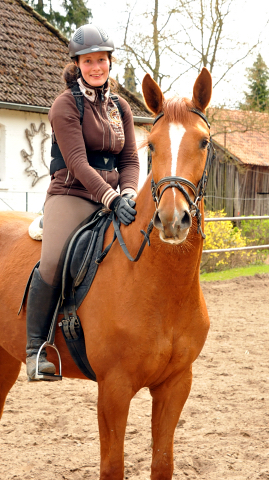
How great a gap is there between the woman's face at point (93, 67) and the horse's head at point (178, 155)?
59 centimetres

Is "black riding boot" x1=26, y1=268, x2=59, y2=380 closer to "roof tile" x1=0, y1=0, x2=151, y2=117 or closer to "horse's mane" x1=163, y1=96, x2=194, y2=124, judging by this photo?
"horse's mane" x1=163, y1=96, x2=194, y2=124

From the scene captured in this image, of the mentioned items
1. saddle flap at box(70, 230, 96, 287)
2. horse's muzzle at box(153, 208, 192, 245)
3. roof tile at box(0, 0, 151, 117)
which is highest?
roof tile at box(0, 0, 151, 117)

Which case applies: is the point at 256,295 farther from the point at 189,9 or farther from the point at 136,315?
the point at 189,9

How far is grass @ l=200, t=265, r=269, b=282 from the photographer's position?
35.3ft

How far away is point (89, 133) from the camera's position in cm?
283

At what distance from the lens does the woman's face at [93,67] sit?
113 inches

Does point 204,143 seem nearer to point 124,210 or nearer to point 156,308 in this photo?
point 124,210

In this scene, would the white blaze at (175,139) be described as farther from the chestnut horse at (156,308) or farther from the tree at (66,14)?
the tree at (66,14)

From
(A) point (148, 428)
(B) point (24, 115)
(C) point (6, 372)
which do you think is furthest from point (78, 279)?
(B) point (24, 115)

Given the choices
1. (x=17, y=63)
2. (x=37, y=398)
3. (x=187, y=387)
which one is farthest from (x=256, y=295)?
(x=17, y=63)

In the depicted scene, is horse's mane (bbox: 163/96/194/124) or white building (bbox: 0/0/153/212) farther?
white building (bbox: 0/0/153/212)

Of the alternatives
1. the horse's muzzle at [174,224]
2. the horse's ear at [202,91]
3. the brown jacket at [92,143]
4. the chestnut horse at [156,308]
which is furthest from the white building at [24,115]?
the horse's muzzle at [174,224]

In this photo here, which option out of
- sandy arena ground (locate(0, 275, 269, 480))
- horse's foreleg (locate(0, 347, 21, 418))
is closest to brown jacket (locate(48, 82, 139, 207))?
horse's foreleg (locate(0, 347, 21, 418))

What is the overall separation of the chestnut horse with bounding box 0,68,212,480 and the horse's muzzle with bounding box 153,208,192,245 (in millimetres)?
105
